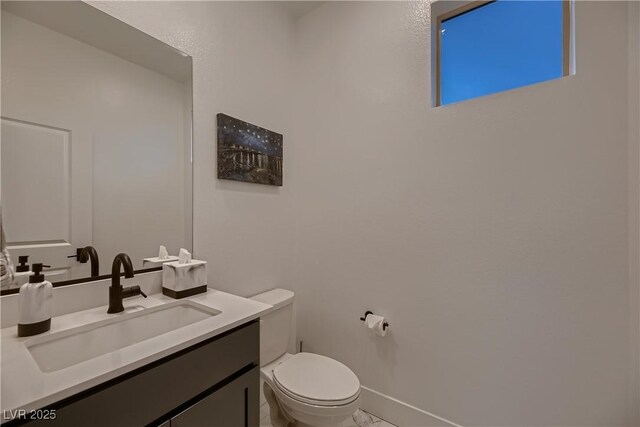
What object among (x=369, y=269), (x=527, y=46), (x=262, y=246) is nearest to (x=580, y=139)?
(x=527, y=46)

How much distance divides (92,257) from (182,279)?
35 cm

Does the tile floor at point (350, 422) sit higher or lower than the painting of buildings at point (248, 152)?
lower

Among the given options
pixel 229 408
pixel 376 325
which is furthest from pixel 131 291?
→ pixel 376 325

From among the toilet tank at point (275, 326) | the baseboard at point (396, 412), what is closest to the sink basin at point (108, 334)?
the toilet tank at point (275, 326)

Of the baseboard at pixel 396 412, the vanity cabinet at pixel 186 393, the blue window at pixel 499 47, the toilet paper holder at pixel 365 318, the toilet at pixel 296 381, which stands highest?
the blue window at pixel 499 47

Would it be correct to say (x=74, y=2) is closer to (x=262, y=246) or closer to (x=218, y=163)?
(x=218, y=163)

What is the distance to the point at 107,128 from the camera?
3.76 ft

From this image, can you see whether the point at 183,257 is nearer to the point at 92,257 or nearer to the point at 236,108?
the point at 92,257

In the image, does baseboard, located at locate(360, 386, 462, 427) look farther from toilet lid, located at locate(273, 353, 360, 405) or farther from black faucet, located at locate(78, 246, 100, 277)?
black faucet, located at locate(78, 246, 100, 277)

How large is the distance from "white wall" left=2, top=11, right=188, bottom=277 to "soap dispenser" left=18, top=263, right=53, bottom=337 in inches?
7.2

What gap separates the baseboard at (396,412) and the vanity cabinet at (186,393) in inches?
38.9

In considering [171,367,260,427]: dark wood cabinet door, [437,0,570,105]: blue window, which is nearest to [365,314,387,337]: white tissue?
[171,367,260,427]: dark wood cabinet door

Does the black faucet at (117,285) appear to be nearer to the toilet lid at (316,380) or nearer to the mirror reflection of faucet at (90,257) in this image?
the mirror reflection of faucet at (90,257)

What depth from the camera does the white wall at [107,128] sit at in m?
0.96
